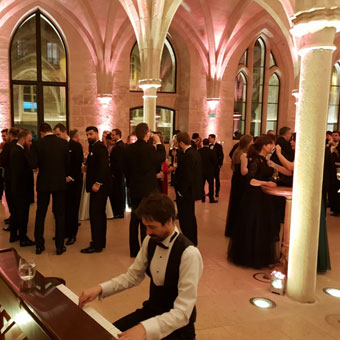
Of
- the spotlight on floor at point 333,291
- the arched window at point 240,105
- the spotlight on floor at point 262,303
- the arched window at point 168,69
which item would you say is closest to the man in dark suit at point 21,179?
the spotlight on floor at point 262,303

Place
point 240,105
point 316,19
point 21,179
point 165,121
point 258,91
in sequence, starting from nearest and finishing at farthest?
point 316,19 → point 21,179 → point 165,121 → point 240,105 → point 258,91

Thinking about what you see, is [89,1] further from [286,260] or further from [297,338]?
[297,338]

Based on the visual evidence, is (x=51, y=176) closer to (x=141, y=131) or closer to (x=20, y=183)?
(x=20, y=183)

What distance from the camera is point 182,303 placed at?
6.75 ft

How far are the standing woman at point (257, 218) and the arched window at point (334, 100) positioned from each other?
1358cm

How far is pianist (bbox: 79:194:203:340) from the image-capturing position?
202 cm

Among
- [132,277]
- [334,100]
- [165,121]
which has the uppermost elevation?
[334,100]

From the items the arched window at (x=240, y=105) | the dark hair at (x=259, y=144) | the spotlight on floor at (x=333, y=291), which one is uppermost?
the arched window at (x=240, y=105)

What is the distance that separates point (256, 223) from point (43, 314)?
11.4 feet

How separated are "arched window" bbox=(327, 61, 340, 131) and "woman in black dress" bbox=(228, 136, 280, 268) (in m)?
13.6

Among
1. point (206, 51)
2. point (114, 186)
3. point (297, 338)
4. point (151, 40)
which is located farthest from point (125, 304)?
point (206, 51)

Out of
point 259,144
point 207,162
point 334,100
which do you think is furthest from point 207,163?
point 334,100

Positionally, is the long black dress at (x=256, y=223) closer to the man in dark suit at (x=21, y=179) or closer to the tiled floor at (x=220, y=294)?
the tiled floor at (x=220, y=294)

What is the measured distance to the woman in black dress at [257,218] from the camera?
493 cm
